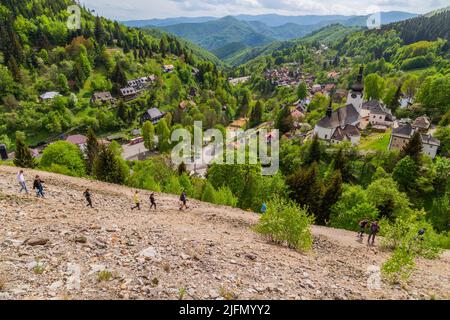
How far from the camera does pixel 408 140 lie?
50.5m

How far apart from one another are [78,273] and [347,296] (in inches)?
426

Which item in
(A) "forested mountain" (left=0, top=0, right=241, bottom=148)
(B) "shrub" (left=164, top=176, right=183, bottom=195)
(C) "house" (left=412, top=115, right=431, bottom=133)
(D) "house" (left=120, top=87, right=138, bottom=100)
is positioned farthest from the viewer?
(D) "house" (left=120, top=87, right=138, bottom=100)

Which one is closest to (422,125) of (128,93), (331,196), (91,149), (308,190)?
(331,196)

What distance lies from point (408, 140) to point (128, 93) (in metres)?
108

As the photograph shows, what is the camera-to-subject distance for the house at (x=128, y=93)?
121 m

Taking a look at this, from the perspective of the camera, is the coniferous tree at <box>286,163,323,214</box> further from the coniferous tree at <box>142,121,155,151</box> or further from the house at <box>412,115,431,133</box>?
the coniferous tree at <box>142,121,155,151</box>

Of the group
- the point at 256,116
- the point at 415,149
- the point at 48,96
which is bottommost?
the point at 256,116

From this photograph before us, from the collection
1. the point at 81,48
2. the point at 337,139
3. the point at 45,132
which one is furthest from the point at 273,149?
the point at 81,48

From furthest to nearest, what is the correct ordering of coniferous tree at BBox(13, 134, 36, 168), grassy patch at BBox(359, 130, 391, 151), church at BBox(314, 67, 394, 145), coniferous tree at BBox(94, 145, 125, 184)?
church at BBox(314, 67, 394, 145) → grassy patch at BBox(359, 130, 391, 151) → coniferous tree at BBox(13, 134, 36, 168) → coniferous tree at BBox(94, 145, 125, 184)

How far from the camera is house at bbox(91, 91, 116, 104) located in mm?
111244

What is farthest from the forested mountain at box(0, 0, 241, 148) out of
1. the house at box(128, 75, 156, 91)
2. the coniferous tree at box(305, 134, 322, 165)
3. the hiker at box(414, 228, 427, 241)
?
the hiker at box(414, 228, 427, 241)

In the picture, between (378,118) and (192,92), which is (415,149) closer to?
(378,118)

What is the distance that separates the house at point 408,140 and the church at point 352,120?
7311 millimetres

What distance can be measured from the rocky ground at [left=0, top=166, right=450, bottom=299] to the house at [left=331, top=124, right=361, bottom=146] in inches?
1659
